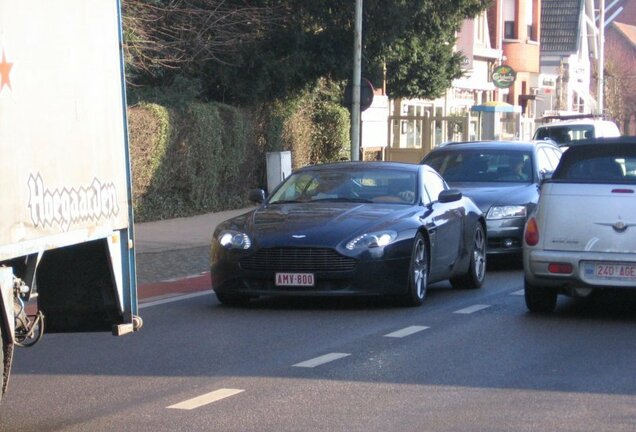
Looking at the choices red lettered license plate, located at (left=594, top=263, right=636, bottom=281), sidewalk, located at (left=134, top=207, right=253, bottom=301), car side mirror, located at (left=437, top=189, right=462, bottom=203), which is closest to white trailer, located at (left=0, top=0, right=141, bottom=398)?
red lettered license plate, located at (left=594, top=263, right=636, bottom=281)

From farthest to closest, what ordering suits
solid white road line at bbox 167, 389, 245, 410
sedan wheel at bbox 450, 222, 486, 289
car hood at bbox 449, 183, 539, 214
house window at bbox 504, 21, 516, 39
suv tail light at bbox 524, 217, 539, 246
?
house window at bbox 504, 21, 516, 39
car hood at bbox 449, 183, 539, 214
sedan wheel at bbox 450, 222, 486, 289
suv tail light at bbox 524, 217, 539, 246
solid white road line at bbox 167, 389, 245, 410

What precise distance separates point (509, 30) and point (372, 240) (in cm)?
4799

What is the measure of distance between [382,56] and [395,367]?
21.4 m

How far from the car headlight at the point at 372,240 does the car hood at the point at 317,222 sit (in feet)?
0.20

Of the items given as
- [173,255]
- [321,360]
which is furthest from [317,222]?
[173,255]

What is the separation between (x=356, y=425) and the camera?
7305 millimetres

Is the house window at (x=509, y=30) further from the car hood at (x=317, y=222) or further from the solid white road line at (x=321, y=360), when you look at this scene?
the solid white road line at (x=321, y=360)

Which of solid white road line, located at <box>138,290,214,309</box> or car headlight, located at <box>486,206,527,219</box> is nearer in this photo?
solid white road line, located at <box>138,290,214,309</box>

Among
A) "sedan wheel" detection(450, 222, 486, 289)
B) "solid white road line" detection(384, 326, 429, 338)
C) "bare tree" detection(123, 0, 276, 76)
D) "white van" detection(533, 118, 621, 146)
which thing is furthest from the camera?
"white van" detection(533, 118, 621, 146)

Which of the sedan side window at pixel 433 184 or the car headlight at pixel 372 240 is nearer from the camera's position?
the car headlight at pixel 372 240

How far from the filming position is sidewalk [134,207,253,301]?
14.5m

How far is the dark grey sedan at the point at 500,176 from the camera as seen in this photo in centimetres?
1636

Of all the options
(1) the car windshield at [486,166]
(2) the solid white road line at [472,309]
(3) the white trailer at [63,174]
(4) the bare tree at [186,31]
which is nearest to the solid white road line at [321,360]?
(3) the white trailer at [63,174]

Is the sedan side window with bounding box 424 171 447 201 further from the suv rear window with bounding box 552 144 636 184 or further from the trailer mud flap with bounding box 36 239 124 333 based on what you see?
the trailer mud flap with bounding box 36 239 124 333
